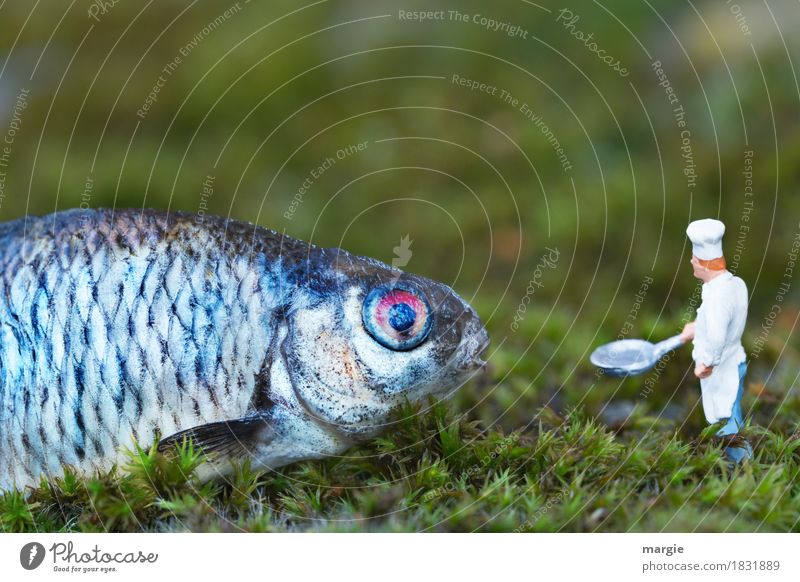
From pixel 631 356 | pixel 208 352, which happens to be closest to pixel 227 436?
pixel 208 352

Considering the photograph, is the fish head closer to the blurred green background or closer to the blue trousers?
the blue trousers

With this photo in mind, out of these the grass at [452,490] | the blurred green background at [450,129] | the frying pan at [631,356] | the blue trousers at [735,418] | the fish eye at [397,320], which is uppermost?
the blurred green background at [450,129]

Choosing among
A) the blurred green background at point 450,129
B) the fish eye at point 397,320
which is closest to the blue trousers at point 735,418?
the fish eye at point 397,320

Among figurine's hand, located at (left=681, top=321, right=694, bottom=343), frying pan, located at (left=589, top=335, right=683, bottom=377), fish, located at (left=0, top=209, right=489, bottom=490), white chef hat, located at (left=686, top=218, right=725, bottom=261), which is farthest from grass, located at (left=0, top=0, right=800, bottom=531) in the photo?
white chef hat, located at (left=686, top=218, right=725, bottom=261)

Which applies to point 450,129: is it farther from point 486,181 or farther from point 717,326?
point 717,326

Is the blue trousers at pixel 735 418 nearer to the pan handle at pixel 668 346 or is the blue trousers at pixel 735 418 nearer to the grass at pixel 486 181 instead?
the grass at pixel 486 181

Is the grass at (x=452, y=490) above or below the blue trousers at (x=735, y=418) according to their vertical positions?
below
